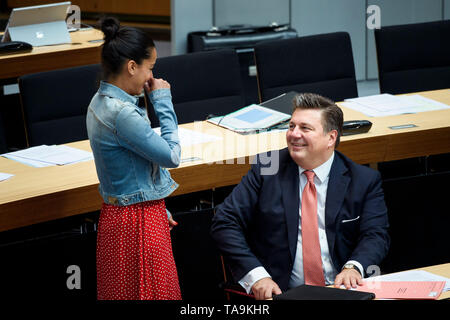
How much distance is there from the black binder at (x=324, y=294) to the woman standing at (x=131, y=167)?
55 centimetres

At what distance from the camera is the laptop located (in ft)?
16.0

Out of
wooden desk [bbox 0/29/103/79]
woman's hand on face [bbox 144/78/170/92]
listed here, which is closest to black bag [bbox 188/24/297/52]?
wooden desk [bbox 0/29/103/79]

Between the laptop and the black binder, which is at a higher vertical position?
the laptop

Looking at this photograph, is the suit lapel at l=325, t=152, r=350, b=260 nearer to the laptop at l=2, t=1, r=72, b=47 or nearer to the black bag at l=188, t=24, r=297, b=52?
the laptop at l=2, t=1, r=72, b=47

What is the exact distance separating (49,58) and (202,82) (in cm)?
134

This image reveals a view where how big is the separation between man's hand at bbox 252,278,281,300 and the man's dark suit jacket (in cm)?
9

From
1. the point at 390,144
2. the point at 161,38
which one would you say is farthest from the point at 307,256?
the point at 161,38

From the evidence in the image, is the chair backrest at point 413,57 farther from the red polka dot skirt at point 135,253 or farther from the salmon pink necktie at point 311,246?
the red polka dot skirt at point 135,253

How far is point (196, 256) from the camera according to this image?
305 centimetres

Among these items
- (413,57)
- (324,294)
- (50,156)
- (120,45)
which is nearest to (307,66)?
(413,57)

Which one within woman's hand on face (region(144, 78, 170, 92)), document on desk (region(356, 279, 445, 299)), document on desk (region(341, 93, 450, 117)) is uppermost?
woman's hand on face (region(144, 78, 170, 92))

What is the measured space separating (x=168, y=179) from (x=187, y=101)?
147cm

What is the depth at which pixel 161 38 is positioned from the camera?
368 inches
